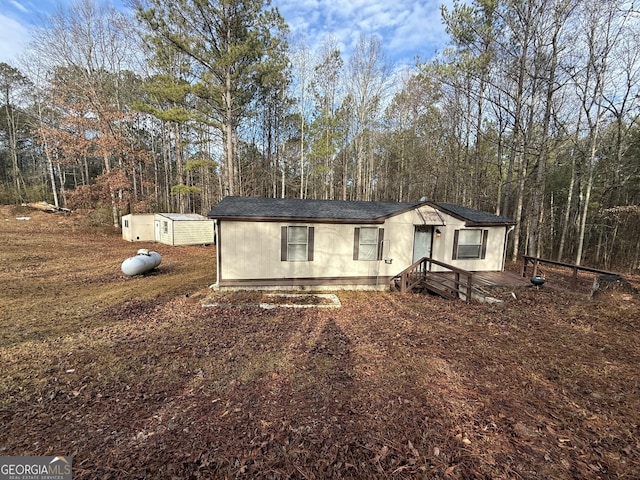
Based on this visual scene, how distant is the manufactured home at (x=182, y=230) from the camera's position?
16.4 m

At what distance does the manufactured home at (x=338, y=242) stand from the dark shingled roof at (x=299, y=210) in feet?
0.10

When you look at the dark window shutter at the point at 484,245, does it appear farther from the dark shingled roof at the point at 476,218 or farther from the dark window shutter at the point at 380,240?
the dark window shutter at the point at 380,240

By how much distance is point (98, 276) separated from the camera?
32.3 ft

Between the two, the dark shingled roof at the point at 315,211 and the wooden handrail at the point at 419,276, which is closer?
the dark shingled roof at the point at 315,211

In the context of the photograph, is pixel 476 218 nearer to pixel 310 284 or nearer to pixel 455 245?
pixel 455 245

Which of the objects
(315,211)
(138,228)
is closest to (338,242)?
(315,211)

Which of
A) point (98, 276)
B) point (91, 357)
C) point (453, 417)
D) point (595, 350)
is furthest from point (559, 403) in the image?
point (98, 276)

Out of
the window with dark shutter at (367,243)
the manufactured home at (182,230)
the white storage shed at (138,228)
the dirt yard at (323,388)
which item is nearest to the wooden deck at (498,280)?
the dirt yard at (323,388)

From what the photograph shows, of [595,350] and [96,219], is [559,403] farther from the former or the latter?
[96,219]

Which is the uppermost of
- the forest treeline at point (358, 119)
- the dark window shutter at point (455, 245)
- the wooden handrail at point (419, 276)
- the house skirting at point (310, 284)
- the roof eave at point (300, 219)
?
the forest treeline at point (358, 119)

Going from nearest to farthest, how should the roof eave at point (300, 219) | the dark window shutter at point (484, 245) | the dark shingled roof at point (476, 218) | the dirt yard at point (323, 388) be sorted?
the dirt yard at point (323, 388) → the roof eave at point (300, 219) → the dark shingled roof at point (476, 218) → the dark window shutter at point (484, 245)

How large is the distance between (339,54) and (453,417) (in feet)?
72.3

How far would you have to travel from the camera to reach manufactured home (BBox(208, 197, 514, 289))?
8.76 metres

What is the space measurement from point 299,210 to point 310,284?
2.54 metres
